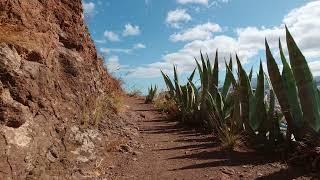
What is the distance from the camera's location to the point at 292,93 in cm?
540

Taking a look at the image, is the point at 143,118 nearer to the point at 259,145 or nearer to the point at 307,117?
the point at 259,145

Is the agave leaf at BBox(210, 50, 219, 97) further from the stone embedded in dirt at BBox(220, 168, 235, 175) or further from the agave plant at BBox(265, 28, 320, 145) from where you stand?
the stone embedded in dirt at BBox(220, 168, 235, 175)

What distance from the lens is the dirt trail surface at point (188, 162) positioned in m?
5.01

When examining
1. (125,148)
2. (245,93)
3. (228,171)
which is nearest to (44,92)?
(125,148)

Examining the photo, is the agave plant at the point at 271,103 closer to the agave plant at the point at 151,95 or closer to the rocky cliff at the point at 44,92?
the rocky cliff at the point at 44,92

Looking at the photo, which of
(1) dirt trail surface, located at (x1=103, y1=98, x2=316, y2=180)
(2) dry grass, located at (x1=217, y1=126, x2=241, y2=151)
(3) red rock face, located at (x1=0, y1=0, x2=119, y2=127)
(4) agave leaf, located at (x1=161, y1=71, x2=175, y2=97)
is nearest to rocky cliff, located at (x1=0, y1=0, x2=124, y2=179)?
(3) red rock face, located at (x1=0, y1=0, x2=119, y2=127)

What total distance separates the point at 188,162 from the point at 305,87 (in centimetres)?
168

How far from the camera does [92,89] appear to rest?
6656 millimetres

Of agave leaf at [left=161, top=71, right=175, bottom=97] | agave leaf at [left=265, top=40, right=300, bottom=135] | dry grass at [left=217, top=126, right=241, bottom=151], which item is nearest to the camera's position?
agave leaf at [left=265, top=40, right=300, bottom=135]

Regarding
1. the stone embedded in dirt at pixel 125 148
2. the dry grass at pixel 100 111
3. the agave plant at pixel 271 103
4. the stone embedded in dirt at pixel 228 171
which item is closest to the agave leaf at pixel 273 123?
the agave plant at pixel 271 103

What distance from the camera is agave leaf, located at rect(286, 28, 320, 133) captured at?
17.0 feet

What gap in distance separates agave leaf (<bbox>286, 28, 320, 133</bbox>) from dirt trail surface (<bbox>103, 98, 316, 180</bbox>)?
0.65 m

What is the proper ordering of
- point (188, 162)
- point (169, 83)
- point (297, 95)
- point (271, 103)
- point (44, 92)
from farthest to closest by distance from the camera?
point (169, 83) → point (271, 103) → point (188, 162) → point (297, 95) → point (44, 92)

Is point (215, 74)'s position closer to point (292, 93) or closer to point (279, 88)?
point (279, 88)
